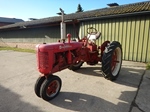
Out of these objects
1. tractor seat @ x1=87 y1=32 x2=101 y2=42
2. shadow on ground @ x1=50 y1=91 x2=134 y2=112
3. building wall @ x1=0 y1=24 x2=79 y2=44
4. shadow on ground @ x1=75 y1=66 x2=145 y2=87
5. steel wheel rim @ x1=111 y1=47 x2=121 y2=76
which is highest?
building wall @ x1=0 y1=24 x2=79 y2=44

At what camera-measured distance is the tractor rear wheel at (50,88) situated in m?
2.67

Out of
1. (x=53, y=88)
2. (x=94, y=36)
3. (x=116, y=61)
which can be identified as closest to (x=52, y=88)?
(x=53, y=88)

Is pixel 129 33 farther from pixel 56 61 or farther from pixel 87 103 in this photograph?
pixel 87 103

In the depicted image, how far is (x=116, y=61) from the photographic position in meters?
4.01

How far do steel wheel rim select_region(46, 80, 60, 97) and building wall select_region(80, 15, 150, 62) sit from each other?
4.29m

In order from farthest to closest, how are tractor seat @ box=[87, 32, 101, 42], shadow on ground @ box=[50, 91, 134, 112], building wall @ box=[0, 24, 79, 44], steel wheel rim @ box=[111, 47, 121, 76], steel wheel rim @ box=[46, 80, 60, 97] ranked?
building wall @ box=[0, 24, 79, 44], tractor seat @ box=[87, 32, 101, 42], steel wheel rim @ box=[111, 47, 121, 76], steel wheel rim @ box=[46, 80, 60, 97], shadow on ground @ box=[50, 91, 134, 112]

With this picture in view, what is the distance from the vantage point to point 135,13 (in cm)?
550

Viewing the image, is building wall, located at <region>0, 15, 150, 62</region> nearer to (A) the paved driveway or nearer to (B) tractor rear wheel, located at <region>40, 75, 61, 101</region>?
(A) the paved driveway

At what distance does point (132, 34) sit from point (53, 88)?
4501mm

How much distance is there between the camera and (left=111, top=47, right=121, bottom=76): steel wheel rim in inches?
154

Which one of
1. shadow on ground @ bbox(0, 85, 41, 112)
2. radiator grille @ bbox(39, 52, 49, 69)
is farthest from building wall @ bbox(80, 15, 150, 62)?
shadow on ground @ bbox(0, 85, 41, 112)

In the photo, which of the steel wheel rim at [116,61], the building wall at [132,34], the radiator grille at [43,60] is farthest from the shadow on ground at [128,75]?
the radiator grille at [43,60]

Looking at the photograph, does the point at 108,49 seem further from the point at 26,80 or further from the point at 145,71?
the point at 26,80

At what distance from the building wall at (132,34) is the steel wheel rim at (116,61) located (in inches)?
84.5
